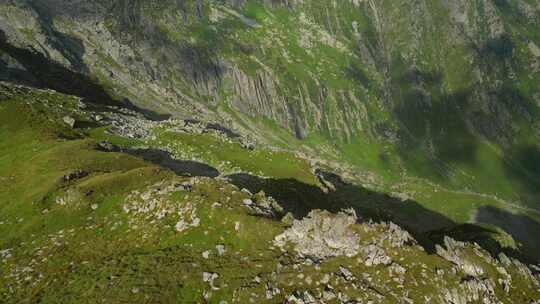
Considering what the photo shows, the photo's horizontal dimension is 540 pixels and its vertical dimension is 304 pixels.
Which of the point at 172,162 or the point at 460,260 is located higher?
the point at 460,260

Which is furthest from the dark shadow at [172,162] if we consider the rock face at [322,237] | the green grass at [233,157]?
the rock face at [322,237]

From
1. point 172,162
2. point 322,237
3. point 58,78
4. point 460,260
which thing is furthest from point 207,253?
point 58,78

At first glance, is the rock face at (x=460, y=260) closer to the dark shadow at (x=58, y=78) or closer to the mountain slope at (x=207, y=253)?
the mountain slope at (x=207, y=253)

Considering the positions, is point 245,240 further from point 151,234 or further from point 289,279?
point 151,234

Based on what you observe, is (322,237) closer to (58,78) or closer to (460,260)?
(460,260)

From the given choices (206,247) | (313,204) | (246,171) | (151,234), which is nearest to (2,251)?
(151,234)
